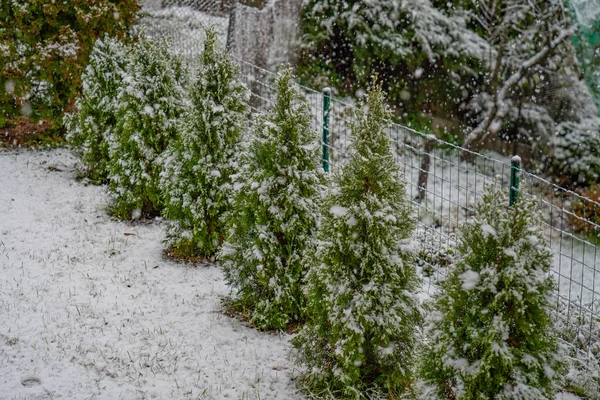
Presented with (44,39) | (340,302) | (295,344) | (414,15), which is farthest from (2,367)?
(414,15)

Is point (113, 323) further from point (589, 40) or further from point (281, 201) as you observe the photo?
point (589, 40)

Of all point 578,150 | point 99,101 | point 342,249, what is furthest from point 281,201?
point 578,150

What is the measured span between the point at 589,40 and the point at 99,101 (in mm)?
8522

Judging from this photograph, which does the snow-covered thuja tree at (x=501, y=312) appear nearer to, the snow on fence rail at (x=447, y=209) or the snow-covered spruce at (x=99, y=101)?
the snow on fence rail at (x=447, y=209)

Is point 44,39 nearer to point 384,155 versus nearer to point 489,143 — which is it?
point 384,155

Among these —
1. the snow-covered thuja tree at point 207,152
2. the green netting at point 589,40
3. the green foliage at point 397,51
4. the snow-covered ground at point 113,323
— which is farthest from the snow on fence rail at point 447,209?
the green netting at point 589,40

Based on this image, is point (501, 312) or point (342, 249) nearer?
point (501, 312)

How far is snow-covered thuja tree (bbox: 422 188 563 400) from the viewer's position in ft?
9.29

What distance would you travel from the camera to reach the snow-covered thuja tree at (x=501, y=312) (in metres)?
2.83

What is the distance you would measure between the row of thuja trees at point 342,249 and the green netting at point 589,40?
255 inches

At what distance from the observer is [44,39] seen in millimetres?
8680

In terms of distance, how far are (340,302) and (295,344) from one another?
56 centimetres

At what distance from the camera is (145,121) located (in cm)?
637

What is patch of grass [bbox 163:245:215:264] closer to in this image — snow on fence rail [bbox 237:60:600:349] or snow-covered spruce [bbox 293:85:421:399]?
snow on fence rail [bbox 237:60:600:349]
